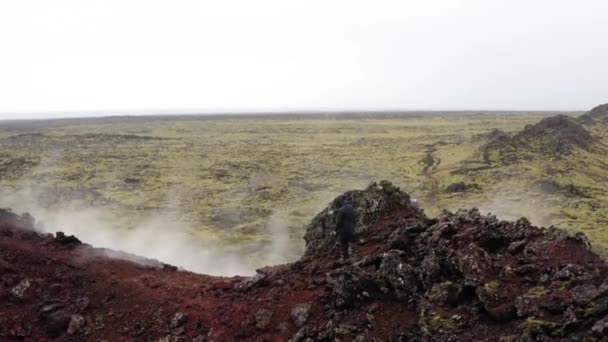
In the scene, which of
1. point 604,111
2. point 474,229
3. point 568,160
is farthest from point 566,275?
point 604,111

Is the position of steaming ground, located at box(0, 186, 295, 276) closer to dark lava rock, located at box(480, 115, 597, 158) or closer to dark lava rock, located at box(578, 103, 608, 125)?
dark lava rock, located at box(480, 115, 597, 158)

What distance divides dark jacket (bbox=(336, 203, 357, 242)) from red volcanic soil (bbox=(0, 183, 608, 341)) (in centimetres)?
73

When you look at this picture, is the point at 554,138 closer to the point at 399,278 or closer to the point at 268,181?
the point at 268,181

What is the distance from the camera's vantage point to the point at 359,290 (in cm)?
1402

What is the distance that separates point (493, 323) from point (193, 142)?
3740 inches

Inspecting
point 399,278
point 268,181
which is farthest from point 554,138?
point 399,278

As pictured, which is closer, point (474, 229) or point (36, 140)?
point (474, 229)

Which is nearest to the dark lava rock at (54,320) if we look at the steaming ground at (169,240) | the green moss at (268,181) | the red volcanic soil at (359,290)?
the red volcanic soil at (359,290)

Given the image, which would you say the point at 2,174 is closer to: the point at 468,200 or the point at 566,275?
the point at 468,200

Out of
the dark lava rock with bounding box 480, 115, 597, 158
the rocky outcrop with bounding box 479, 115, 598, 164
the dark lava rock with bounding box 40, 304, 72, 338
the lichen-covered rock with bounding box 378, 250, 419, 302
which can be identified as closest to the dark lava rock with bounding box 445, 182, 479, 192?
the rocky outcrop with bounding box 479, 115, 598, 164

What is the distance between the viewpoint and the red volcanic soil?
11.4 meters

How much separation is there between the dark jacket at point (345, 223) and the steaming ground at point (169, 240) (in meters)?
13.5

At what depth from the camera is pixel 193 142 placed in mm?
102125

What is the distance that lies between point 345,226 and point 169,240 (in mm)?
21893
